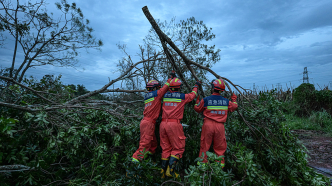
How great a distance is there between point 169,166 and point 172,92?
1.61 m

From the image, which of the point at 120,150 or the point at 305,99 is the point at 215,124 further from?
the point at 305,99

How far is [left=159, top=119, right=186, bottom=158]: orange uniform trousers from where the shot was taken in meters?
3.95

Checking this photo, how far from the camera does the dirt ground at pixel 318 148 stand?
5.29 metres

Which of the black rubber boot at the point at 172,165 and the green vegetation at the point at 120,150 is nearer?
the green vegetation at the point at 120,150

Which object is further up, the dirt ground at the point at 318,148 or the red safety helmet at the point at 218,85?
the red safety helmet at the point at 218,85

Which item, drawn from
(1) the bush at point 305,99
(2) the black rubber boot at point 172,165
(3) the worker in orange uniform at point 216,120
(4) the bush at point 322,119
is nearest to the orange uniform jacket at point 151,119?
(2) the black rubber boot at point 172,165

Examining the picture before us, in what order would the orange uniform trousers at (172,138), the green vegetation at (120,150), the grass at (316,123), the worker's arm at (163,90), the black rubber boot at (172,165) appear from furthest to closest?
1. the grass at (316,123)
2. the worker's arm at (163,90)
3. the orange uniform trousers at (172,138)
4. the black rubber boot at (172,165)
5. the green vegetation at (120,150)

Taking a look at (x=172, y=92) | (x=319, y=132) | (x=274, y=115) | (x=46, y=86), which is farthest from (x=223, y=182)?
(x=319, y=132)

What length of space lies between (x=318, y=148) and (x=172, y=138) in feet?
19.7

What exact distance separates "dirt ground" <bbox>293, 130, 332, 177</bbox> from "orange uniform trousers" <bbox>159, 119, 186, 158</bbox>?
13.4ft

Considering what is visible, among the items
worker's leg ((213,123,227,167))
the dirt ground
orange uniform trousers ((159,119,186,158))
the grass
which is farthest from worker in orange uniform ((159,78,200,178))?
the grass

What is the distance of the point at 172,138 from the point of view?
13.0 ft

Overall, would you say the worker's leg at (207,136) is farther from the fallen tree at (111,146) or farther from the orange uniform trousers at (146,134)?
the orange uniform trousers at (146,134)

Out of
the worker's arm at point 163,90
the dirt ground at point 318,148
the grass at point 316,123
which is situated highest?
the worker's arm at point 163,90
